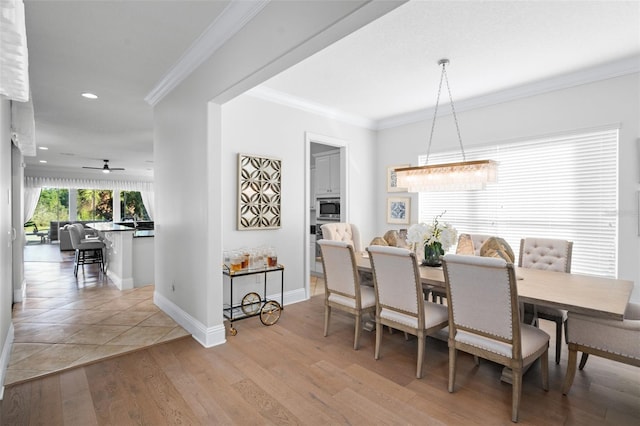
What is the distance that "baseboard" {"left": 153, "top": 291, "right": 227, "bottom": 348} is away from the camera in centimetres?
296

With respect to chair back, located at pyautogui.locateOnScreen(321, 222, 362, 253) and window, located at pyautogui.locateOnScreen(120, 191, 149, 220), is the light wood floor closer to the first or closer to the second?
chair back, located at pyautogui.locateOnScreen(321, 222, 362, 253)

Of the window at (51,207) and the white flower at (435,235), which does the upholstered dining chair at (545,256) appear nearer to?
the white flower at (435,235)

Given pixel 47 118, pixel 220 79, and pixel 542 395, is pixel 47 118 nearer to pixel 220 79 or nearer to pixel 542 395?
pixel 220 79

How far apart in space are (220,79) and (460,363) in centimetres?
307

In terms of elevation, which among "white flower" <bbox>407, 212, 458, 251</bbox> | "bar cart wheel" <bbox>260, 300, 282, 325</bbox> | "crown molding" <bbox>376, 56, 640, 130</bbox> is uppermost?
"crown molding" <bbox>376, 56, 640, 130</bbox>

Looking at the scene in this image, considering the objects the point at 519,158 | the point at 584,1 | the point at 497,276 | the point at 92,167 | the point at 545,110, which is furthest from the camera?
the point at 92,167

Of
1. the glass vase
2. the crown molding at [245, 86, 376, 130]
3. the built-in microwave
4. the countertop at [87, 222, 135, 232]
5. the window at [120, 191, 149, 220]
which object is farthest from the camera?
the window at [120, 191, 149, 220]

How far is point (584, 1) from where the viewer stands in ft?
7.63

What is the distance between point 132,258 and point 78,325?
5.75 ft

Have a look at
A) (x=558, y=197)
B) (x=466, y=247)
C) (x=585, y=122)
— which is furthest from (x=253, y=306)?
(x=585, y=122)

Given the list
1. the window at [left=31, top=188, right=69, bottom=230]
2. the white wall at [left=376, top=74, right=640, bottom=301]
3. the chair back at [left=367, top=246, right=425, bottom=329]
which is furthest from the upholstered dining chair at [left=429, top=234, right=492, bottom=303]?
the window at [left=31, top=188, right=69, bottom=230]

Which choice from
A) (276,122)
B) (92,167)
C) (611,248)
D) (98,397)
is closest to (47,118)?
(276,122)

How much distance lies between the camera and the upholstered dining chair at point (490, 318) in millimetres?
1925

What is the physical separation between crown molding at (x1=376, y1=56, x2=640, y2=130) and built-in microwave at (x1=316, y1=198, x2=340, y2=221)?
5.95 ft
